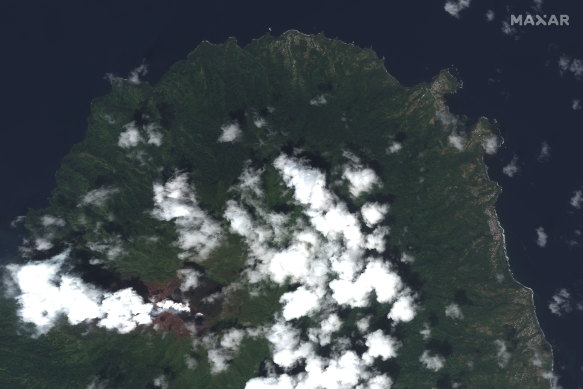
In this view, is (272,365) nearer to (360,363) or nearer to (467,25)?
(360,363)

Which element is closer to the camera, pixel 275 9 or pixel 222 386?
pixel 275 9

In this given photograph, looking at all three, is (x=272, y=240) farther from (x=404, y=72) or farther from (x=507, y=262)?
(x=507, y=262)

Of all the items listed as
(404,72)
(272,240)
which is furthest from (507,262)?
(272,240)

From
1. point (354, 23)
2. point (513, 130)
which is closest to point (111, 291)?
point (354, 23)

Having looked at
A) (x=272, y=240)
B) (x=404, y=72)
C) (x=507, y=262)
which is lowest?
(x=507, y=262)

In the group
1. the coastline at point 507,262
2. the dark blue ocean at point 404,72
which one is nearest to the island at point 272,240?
the coastline at point 507,262

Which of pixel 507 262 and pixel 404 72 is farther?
pixel 507 262

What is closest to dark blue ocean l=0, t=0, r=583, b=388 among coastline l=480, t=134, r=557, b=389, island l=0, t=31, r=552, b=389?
coastline l=480, t=134, r=557, b=389

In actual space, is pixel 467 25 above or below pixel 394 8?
below

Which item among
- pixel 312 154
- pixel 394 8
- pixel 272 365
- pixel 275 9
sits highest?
pixel 275 9
